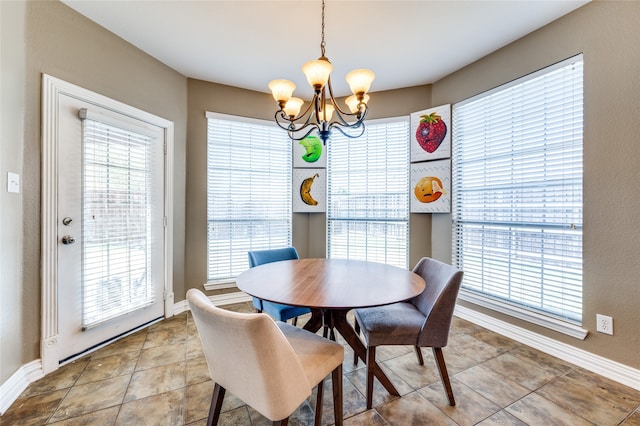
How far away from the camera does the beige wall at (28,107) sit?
66.9 inches

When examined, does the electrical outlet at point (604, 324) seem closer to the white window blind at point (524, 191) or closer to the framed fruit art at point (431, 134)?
the white window blind at point (524, 191)

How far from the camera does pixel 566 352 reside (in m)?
2.15

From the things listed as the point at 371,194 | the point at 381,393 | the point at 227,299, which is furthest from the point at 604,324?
the point at 227,299

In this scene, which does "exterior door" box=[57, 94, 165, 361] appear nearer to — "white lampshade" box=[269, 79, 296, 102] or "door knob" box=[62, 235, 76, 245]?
"door knob" box=[62, 235, 76, 245]

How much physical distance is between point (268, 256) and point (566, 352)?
2.55 m

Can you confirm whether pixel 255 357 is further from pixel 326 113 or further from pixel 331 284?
pixel 326 113

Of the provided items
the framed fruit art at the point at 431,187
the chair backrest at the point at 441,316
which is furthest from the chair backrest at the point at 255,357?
the framed fruit art at the point at 431,187

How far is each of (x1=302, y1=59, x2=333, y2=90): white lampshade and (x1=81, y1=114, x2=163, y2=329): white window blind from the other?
6.15ft

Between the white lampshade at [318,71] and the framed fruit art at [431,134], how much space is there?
77.5 inches

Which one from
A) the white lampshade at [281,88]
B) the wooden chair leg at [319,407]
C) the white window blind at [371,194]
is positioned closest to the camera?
the wooden chair leg at [319,407]

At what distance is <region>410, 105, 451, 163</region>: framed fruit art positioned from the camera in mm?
3068

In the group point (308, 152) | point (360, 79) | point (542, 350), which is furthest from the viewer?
point (308, 152)

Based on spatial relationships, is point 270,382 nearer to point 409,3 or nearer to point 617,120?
point 409,3

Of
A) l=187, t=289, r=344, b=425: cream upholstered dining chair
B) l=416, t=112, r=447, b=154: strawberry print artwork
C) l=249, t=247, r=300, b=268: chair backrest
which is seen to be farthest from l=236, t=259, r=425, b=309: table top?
l=416, t=112, r=447, b=154: strawberry print artwork
